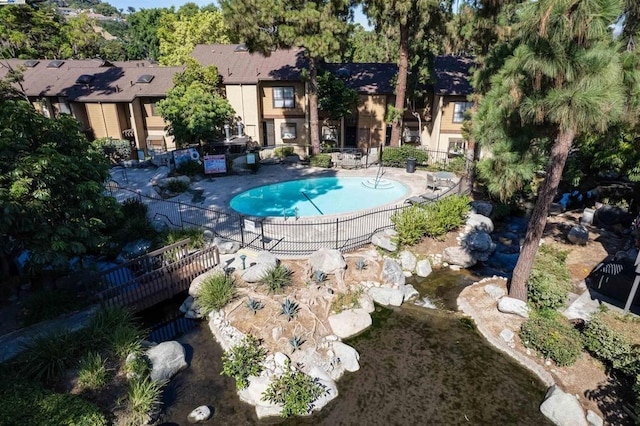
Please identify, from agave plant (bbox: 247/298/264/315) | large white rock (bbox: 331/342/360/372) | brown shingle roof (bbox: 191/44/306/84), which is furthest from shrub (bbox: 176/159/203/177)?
large white rock (bbox: 331/342/360/372)

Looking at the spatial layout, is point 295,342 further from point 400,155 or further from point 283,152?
point 283,152

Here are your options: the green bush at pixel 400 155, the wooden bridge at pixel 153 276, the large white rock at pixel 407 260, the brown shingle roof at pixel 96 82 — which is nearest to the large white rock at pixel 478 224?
the large white rock at pixel 407 260

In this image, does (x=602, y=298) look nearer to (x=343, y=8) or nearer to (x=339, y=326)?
(x=339, y=326)

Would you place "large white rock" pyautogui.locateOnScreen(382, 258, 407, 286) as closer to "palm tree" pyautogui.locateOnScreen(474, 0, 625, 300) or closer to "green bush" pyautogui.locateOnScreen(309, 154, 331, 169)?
"palm tree" pyautogui.locateOnScreen(474, 0, 625, 300)

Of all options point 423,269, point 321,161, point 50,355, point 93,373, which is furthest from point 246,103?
point 93,373

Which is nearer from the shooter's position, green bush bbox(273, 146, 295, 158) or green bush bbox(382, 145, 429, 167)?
green bush bbox(382, 145, 429, 167)

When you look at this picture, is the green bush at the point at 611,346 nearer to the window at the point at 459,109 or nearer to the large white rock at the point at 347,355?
Answer: the large white rock at the point at 347,355

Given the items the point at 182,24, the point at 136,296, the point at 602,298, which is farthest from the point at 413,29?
the point at 182,24
